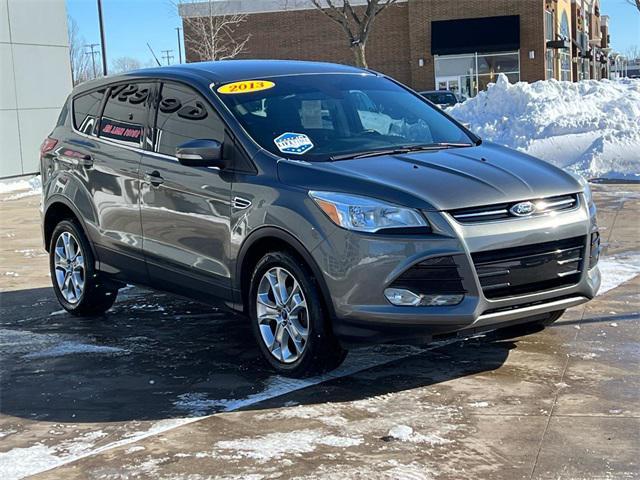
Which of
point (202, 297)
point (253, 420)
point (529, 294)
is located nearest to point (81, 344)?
point (202, 297)

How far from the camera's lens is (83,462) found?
168 inches

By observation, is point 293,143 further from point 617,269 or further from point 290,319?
point 617,269

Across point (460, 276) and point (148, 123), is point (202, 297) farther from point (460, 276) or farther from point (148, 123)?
point (460, 276)

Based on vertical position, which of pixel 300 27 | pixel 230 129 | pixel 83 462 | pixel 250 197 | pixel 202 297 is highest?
pixel 300 27

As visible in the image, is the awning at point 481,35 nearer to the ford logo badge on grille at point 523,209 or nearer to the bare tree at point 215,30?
the bare tree at point 215,30

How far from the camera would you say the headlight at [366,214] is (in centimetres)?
481

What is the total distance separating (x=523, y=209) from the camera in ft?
16.4

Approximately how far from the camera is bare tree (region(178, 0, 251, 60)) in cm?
4788

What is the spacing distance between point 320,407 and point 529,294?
4.29ft

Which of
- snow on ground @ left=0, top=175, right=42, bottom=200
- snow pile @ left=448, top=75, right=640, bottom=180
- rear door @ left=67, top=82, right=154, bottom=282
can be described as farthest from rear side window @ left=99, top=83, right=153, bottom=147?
snow on ground @ left=0, top=175, right=42, bottom=200

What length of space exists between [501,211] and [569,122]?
43.4 feet

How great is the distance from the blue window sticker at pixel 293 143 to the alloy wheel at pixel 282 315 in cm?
76

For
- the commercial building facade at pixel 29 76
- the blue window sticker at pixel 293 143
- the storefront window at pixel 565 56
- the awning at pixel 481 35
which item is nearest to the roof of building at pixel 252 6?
the awning at pixel 481 35

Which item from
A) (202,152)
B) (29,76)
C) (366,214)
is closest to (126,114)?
(202,152)
